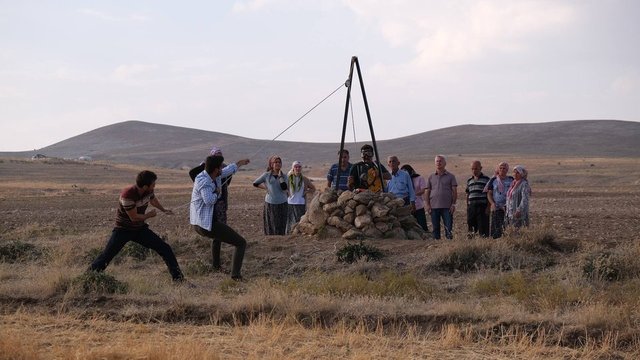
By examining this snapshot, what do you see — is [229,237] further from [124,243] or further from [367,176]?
[367,176]

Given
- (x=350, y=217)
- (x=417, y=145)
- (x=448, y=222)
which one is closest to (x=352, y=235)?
(x=350, y=217)

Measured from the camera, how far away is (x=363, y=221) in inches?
479

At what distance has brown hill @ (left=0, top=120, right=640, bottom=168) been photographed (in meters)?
92.3

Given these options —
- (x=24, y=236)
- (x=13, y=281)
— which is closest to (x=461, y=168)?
(x=24, y=236)

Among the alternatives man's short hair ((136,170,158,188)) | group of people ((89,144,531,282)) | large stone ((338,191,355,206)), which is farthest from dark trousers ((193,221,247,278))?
large stone ((338,191,355,206))

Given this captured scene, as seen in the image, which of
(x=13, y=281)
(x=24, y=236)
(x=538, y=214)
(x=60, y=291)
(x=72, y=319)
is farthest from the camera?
(x=538, y=214)

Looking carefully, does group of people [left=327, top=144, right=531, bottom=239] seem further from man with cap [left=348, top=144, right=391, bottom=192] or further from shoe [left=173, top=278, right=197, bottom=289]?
shoe [left=173, top=278, right=197, bottom=289]

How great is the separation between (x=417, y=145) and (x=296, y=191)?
90670 mm

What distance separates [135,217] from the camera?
A: 9.41 meters

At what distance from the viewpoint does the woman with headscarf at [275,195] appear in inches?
492

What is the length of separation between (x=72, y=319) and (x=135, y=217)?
1.99m

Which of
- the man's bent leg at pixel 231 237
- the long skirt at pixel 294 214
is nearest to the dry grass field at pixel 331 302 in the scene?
the man's bent leg at pixel 231 237

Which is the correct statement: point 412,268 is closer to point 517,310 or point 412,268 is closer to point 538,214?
point 517,310

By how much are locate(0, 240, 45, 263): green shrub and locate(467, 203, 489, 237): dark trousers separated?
743cm
